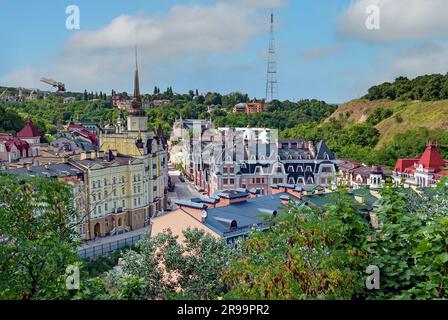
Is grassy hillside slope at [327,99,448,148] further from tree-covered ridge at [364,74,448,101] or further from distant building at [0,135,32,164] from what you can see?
distant building at [0,135,32,164]

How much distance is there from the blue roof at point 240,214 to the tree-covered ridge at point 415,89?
179ft

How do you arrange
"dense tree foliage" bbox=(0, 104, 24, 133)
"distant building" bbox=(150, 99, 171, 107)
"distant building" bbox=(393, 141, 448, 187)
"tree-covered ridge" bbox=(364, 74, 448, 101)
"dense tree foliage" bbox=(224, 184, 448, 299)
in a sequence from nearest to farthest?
"dense tree foliage" bbox=(224, 184, 448, 299)
"distant building" bbox=(393, 141, 448, 187)
"dense tree foliage" bbox=(0, 104, 24, 133)
"tree-covered ridge" bbox=(364, 74, 448, 101)
"distant building" bbox=(150, 99, 171, 107)

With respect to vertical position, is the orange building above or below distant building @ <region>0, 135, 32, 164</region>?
above

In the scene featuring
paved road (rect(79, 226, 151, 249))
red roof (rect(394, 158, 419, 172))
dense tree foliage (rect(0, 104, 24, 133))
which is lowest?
paved road (rect(79, 226, 151, 249))

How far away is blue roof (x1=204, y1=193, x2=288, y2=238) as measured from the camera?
19.0 meters

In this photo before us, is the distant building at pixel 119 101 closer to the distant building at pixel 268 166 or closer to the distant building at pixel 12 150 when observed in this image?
the distant building at pixel 12 150

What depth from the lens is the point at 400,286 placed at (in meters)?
6.74

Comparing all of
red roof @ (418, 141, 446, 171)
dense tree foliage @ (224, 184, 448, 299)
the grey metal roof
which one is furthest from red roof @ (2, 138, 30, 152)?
dense tree foliage @ (224, 184, 448, 299)

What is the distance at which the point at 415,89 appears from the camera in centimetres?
7550

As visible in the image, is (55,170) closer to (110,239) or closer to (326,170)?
(110,239)

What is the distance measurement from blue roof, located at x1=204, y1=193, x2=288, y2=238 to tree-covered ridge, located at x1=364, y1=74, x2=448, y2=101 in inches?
2148
